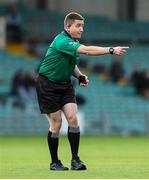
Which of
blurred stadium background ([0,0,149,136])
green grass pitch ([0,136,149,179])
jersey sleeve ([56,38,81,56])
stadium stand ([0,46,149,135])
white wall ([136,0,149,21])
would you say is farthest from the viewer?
white wall ([136,0,149,21])

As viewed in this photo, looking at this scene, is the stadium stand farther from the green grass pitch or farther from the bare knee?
the bare knee

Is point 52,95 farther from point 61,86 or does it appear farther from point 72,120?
point 72,120

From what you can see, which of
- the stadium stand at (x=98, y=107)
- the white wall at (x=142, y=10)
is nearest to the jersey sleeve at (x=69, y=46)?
the stadium stand at (x=98, y=107)

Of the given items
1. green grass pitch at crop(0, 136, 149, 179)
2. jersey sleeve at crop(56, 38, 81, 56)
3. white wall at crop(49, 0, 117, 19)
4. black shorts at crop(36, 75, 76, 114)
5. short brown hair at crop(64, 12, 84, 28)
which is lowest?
green grass pitch at crop(0, 136, 149, 179)

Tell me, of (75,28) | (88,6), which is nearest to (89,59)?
(88,6)

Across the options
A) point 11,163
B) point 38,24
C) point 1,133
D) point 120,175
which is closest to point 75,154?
point 120,175

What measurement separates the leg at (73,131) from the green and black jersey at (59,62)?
42 cm

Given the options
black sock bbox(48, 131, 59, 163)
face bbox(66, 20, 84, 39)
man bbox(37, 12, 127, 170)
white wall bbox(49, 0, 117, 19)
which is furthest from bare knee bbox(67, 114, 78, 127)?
white wall bbox(49, 0, 117, 19)

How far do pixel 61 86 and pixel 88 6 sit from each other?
80.6ft

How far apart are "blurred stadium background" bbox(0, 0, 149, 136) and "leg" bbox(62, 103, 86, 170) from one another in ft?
55.5

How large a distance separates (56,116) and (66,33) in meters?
1.23

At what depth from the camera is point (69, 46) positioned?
42.3 ft

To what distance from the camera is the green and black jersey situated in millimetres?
13023

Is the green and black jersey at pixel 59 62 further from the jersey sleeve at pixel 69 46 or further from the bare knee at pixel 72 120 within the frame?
the bare knee at pixel 72 120
